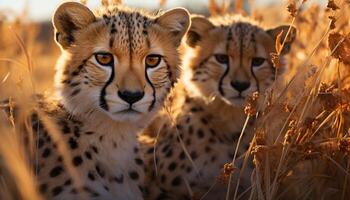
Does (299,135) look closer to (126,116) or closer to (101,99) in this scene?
(126,116)

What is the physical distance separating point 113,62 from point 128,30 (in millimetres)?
170

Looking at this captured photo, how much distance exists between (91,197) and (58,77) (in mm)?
617

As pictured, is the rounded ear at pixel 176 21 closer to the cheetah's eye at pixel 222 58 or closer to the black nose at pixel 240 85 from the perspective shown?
the black nose at pixel 240 85

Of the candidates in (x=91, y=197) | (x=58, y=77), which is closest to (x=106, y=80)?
(x=58, y=77)

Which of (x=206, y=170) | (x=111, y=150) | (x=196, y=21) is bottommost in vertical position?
(x=206, y=170)

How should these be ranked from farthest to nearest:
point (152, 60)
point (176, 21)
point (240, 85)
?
point (240, 85) < point (176, 21) < point (152, 60)

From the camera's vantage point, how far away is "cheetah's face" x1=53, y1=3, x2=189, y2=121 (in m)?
3.23

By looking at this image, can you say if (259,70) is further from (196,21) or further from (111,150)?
(111,150)

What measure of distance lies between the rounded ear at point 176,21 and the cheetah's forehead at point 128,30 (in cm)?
13

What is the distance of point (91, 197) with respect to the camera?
10.8ft

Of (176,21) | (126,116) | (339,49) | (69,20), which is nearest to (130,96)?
(126,116)

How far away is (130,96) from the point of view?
3.15m

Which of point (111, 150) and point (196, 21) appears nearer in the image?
point (111, 150)

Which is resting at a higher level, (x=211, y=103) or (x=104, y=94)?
(x=104, y=94)
